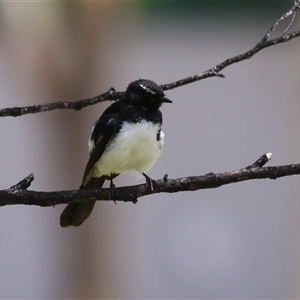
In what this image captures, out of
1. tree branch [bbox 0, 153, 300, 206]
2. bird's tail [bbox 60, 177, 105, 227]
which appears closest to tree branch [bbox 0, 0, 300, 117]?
tree branch [bbox 0, 153, 300, 206]

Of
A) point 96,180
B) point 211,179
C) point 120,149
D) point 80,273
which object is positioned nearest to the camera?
point 211,179

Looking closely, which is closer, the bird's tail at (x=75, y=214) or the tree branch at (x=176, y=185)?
the tree branch at (x=176, y=185)

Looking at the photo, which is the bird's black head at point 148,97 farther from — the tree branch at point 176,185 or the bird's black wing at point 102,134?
the tree branch at point 176,185

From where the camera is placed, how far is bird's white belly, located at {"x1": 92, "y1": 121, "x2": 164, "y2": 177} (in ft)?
11.6

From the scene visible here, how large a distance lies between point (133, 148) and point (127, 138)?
0.06 m

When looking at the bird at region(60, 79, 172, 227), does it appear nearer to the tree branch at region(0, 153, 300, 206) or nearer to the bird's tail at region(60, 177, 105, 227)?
the bird's tail at region(60, 177, 105, 227)

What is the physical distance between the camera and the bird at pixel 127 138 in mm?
3564

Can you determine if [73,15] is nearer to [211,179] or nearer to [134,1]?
[134,1]

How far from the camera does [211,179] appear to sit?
9.55 feet

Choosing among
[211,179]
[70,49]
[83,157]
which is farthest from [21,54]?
[211,179]

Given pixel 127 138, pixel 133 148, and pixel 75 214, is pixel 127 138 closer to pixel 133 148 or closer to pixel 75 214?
pixel 133 148

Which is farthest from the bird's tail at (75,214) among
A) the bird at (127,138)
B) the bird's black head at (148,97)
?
the bird's black head at (148,97)

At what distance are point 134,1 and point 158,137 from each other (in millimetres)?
4083

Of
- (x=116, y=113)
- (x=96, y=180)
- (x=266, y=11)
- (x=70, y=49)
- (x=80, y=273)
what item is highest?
→ (x=266, y=11)
